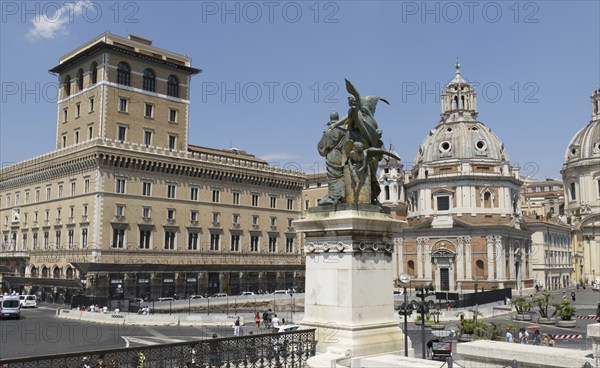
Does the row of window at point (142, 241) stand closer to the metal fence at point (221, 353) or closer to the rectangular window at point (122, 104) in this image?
the rectangular window at point (122, 104)

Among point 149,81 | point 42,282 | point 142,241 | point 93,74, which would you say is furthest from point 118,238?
point 149,81

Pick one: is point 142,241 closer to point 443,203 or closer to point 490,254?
point 443,203

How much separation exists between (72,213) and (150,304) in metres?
17.2

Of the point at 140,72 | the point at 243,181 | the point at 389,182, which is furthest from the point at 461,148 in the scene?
the point at 140,72

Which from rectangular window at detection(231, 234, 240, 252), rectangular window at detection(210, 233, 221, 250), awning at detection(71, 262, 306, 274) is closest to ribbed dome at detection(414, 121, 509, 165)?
awning at detection(71, 262, 306, 274)

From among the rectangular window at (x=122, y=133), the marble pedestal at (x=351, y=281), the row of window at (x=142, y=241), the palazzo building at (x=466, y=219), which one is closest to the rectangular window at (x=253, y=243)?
the row of window at (x=142, y=241)

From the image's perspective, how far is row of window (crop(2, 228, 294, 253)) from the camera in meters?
64.2

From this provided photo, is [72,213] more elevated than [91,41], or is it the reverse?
[91,41]

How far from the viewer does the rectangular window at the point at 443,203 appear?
288 ft

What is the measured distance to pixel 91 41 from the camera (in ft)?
234

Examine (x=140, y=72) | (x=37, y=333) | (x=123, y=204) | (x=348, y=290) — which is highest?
A: (x=140, y=72)

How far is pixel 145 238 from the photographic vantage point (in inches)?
2623

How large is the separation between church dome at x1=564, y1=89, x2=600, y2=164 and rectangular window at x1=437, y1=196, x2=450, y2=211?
41.7 m

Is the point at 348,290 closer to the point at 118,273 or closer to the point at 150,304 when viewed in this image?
the point at 150,304
